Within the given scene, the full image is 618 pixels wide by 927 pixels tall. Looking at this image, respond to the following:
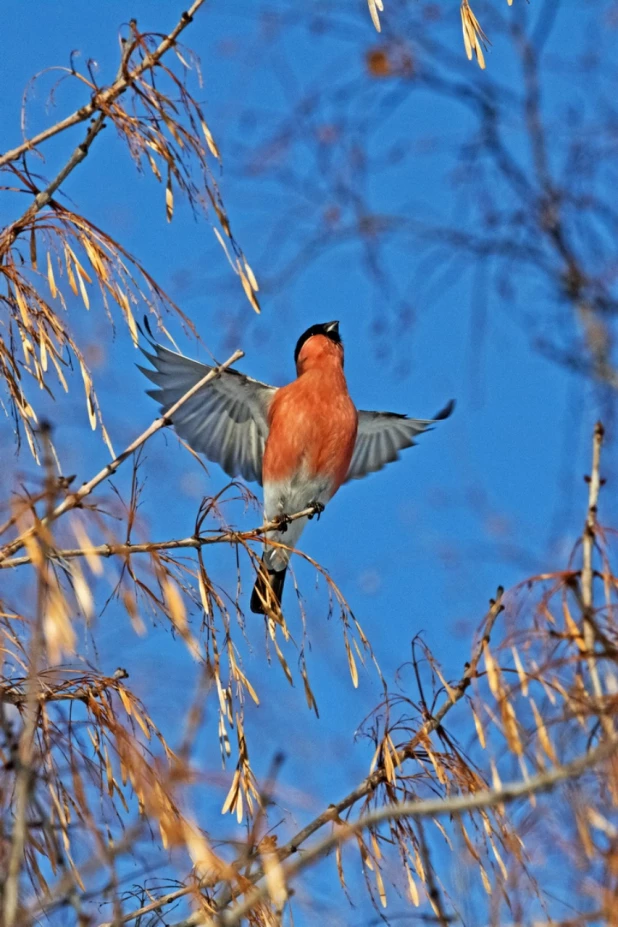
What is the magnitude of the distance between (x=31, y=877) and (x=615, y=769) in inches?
30.5

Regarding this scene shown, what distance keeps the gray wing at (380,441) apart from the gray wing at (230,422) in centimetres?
49

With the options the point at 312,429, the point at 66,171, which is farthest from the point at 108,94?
the point at 312,429

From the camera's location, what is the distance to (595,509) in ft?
4.03

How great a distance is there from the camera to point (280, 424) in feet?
A: 13.4

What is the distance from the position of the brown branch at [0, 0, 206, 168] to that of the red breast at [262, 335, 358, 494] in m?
2.35

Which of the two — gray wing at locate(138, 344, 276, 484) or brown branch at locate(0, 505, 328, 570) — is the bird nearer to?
gray wing at locate(138, 344, 276, 484)

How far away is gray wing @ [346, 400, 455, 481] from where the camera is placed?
4746 millimetres

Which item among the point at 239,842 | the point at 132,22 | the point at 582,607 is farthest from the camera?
the point at 132,22

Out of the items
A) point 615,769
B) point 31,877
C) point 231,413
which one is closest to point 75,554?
point 31,877

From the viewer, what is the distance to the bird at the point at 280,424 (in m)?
3.94

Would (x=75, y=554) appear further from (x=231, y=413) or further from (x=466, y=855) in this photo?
(x=231, y=413)

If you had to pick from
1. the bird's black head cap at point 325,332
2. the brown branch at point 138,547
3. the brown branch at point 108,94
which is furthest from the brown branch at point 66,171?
the bird's black head cap at point 325,332

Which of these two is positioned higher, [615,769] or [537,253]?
[537,253]

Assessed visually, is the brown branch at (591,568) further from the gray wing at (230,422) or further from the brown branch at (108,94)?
the gray wing at (230,422)
